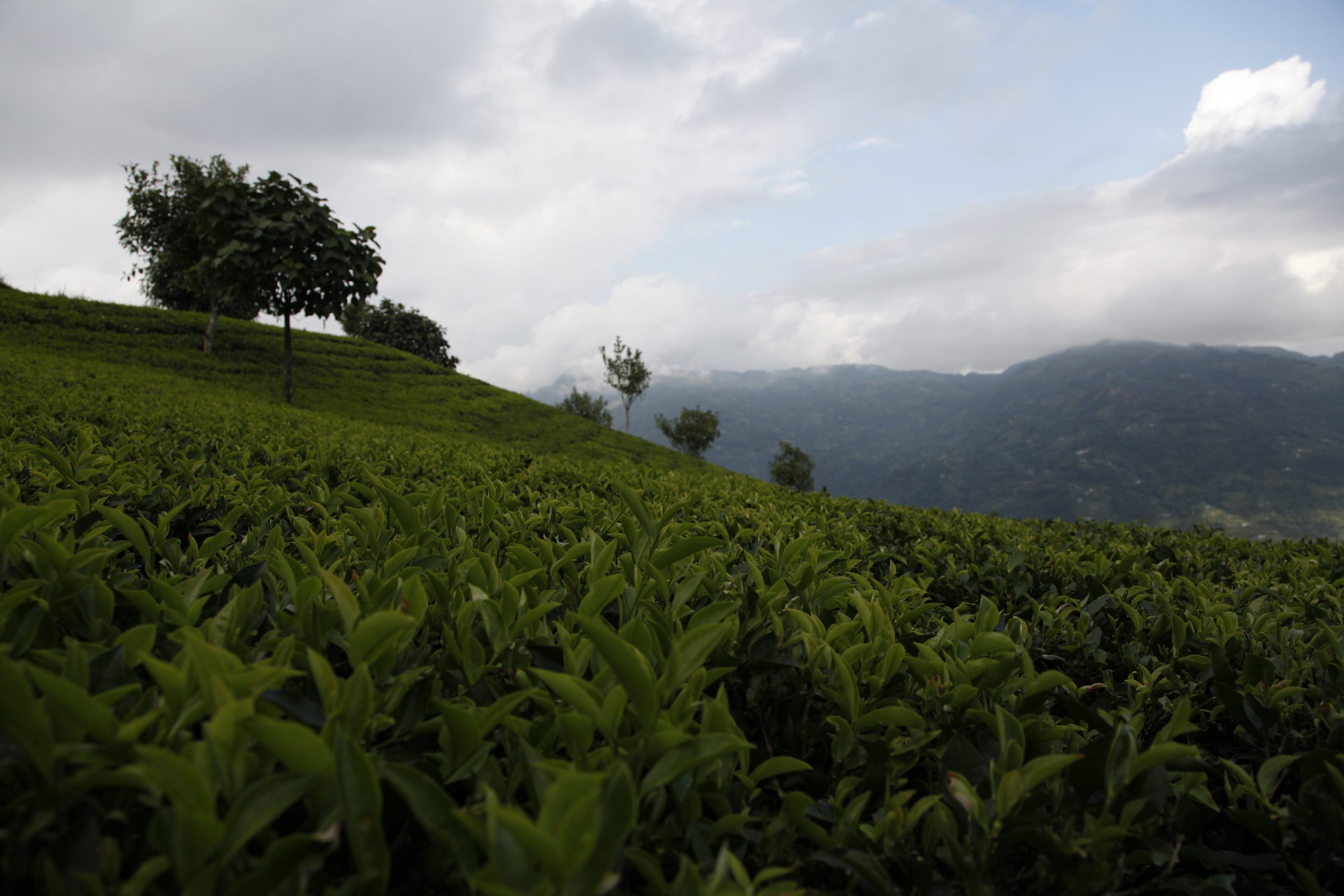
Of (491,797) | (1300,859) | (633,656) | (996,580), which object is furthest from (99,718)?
(996,580)

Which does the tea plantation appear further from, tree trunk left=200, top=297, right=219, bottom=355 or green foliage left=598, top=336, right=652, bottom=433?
green foliage left=598, top=336, right=652, bottom=433

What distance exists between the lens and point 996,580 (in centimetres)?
325

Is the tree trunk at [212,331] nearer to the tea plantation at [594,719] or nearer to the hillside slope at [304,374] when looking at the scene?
the hillside slope at [304,374]

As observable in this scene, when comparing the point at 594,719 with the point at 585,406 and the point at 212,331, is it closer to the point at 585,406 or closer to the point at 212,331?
the point at 212,331

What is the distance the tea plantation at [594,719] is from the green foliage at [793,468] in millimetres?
69602

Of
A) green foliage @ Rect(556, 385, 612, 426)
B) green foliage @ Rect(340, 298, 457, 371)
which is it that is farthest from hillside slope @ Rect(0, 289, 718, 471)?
green foliage @ Rect(556, 385, 612, 426)

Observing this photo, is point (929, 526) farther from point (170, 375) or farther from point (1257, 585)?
point (170, 375)

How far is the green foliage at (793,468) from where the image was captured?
7406cm

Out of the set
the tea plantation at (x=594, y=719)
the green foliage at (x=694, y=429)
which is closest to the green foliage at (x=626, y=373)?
the green foliage at (x=694, y=429)

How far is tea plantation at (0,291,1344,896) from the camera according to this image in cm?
84

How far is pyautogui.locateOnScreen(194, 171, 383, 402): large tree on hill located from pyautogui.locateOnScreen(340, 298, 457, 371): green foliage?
128ft

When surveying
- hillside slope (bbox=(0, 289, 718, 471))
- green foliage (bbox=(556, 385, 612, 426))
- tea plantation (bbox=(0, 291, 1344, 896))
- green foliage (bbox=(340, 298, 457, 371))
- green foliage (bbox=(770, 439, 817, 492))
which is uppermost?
green foliage (bbox=(340, 298, 457, 371))

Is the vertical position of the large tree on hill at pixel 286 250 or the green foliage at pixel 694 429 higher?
the large tree on hill at pixel 286 250

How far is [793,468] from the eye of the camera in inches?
2945
